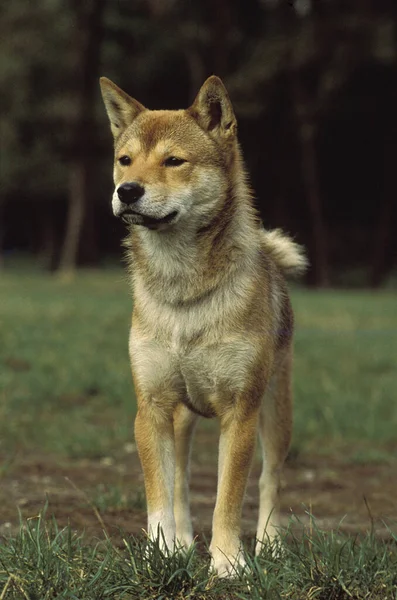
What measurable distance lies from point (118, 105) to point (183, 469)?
183 centimetres

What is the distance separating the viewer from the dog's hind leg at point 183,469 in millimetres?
5066

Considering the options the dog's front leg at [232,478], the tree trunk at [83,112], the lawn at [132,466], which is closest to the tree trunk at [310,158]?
the tree trunk at [83,112]

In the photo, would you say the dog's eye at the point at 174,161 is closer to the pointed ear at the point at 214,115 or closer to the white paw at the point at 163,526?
the pointed ear at the point at 214,115

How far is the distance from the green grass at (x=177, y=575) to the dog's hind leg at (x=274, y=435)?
1100mm

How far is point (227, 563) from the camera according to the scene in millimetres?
4297

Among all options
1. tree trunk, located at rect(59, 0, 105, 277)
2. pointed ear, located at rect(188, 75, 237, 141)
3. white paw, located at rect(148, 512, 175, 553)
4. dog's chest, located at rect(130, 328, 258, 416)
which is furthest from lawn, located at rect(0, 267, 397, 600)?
tree trunk, located at rect(59, 0, 105, 277)

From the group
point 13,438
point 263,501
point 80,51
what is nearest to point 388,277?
point 80,51

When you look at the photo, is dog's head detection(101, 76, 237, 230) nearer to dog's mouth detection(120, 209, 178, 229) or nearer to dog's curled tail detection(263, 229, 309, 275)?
dog's mouth detection(120, 209, 178, 229)

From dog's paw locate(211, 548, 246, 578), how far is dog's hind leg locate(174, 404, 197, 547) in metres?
0.63

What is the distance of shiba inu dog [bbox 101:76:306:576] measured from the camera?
4.50 metres

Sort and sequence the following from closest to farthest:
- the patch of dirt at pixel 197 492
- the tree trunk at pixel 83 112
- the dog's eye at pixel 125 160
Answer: the dog's eye at pixel 125 160 < the patch of dirt at pixel 197 492 < the tree trunk at pixel 83 112

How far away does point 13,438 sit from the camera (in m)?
8.35

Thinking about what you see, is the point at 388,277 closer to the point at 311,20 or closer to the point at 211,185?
the point at 311,20

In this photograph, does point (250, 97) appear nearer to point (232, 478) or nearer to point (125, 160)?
point (125, 160)
